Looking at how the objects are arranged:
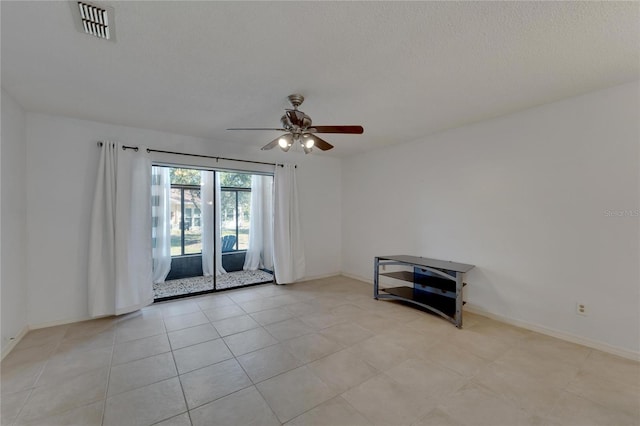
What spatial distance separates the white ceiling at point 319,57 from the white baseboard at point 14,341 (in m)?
2.40

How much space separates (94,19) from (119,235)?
2567 millimetres

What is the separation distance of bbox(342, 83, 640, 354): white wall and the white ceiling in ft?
1.18

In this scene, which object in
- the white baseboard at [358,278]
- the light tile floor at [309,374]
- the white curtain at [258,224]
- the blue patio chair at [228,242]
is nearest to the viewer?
the light tile floor at [309,374]

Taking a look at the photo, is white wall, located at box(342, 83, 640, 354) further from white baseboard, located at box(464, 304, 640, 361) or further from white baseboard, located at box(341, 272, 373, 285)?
white baseboard, located at box(341, 272, 373, 285)

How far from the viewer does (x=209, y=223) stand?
16.6 ft

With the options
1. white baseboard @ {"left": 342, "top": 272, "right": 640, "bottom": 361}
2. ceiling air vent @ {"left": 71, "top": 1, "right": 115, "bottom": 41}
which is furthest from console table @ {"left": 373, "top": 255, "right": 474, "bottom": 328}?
ceiling air vent @ {"left": 71, "top": 1, "right": 115, "bottom": 41}

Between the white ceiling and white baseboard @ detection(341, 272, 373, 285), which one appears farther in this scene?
white baseboard @ detection(341, 272, 373, 285)

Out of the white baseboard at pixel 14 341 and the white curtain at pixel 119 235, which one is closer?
the white baseboard at pixel 14 341

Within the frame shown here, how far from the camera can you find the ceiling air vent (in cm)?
147

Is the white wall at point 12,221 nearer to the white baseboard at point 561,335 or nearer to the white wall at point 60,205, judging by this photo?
the white wall at point 60,205

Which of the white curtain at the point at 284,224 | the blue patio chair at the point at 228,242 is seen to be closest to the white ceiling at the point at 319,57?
the white curtain at the point at 284,224

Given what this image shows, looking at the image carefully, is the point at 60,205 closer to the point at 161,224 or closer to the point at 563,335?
the point at 161,224

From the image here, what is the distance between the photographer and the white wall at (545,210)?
245cm

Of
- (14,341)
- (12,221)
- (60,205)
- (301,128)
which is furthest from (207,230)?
(301,128)
